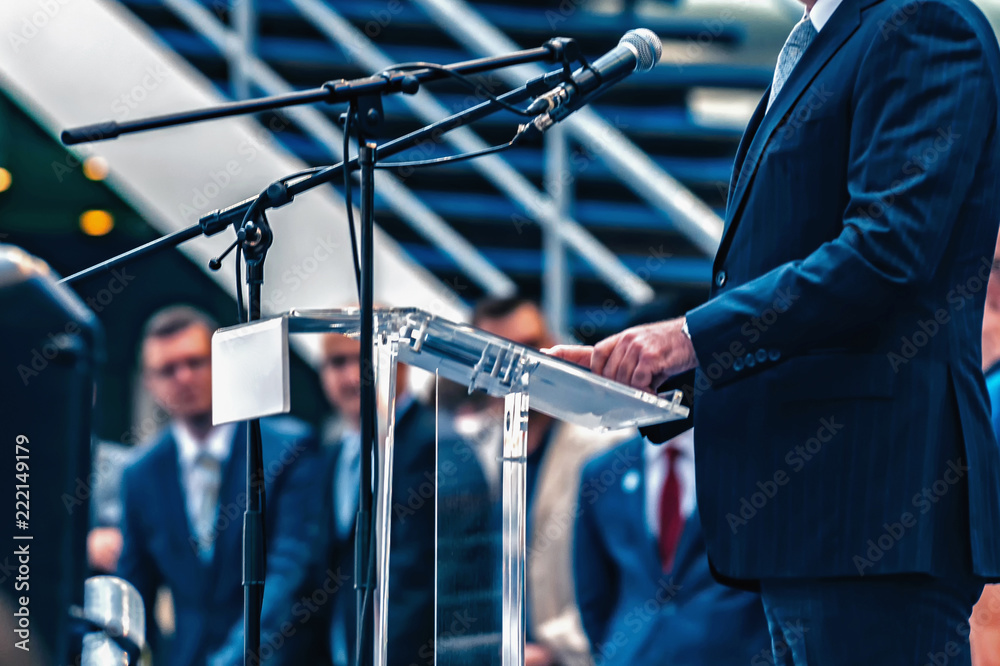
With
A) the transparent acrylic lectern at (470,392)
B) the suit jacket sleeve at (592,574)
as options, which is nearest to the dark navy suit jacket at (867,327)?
the transparent acrylic lectern at (470,392)

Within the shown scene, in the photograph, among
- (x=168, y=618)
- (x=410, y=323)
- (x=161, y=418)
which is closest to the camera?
(x=410, y=323)

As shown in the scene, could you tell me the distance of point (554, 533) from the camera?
3098mm

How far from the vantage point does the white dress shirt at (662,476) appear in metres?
2.93

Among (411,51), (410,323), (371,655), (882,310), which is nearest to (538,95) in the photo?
(410,323)

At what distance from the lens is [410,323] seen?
142 centimetres

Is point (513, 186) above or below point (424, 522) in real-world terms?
above

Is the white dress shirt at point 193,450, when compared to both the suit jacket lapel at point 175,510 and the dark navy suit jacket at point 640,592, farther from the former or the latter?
the dark navy suit jacket at point 640,592

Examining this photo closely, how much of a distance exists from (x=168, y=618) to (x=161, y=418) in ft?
2.36

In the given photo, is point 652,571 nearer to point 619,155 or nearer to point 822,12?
point 619,155

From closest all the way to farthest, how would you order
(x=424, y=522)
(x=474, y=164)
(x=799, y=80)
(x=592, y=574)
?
1. (x=799, y=80)
2. (x=424, y=522)
3. (x=592, y=574)
4. (x=474, y=164)

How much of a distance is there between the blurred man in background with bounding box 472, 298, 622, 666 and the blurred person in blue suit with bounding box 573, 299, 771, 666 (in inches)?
1.9

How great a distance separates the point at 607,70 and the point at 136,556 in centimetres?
233

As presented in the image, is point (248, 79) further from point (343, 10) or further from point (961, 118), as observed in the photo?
point (961, 118)

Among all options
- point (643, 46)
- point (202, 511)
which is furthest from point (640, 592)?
point (643, 46)
